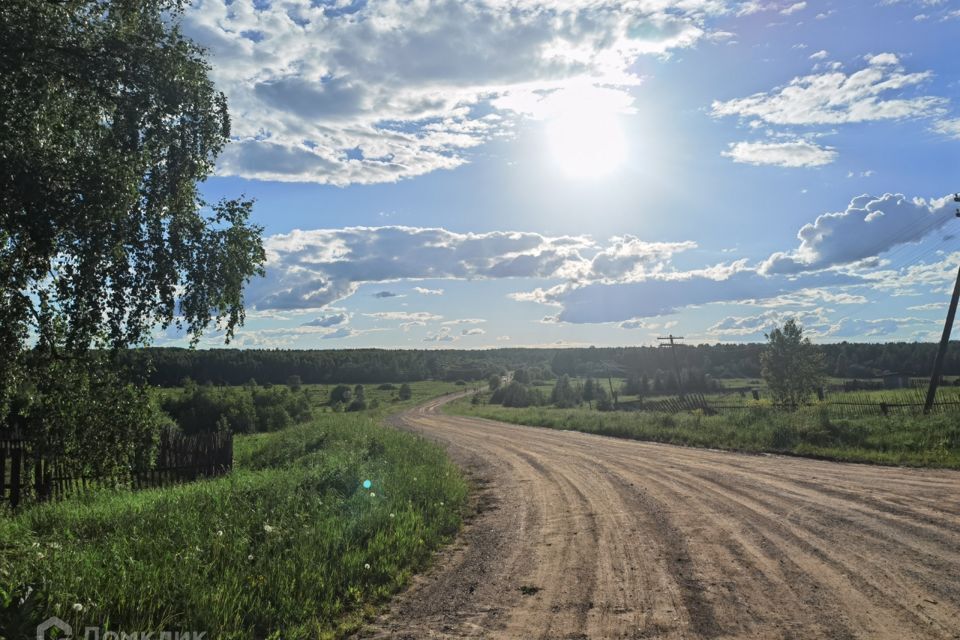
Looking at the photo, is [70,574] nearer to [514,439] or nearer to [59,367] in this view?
[59,367]

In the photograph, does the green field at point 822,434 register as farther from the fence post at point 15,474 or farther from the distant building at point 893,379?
the distant building at point 893,379

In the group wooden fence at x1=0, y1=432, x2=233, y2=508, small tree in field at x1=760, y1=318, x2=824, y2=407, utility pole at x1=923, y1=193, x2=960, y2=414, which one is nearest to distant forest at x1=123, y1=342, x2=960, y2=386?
small tree in field at x1=760, y1=318, x2=824, y2=407

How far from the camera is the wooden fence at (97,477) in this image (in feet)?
42.4

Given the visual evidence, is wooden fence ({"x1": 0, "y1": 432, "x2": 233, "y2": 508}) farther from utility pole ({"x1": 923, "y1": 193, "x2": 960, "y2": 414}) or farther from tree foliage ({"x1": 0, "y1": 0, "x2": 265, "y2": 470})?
utility pole ({"x1": 923, "y1": 193, "x2": 960, "y2": 414})

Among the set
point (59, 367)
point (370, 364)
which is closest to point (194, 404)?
point (59, 367)

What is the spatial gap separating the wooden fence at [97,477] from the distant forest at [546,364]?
282 ft

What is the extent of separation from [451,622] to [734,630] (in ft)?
9.20

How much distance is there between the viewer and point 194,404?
60281mm

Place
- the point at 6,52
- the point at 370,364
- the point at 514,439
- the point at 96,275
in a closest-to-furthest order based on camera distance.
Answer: the point at 6,52, the point at 96,275, the point at 514,439, the point at 370,364

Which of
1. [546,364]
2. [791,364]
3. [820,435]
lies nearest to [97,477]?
[820,435]

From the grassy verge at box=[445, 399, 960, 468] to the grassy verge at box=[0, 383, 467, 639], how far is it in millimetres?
12839

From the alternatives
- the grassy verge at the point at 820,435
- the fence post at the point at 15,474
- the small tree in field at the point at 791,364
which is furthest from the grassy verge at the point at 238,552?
the small tree in field at the point at 791,364

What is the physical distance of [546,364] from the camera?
602ft

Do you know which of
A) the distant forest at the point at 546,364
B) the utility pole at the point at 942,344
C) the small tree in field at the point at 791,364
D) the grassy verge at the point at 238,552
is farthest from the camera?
the distant forest at the point at 546,364
